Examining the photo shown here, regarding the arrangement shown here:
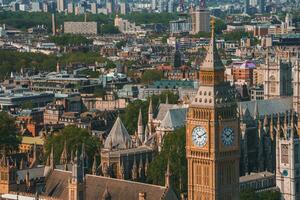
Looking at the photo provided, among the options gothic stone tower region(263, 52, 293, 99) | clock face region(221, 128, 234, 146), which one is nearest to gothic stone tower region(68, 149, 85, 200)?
clock face region(221, 128, 234, 146)

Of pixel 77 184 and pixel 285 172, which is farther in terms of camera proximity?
pixel 285 172

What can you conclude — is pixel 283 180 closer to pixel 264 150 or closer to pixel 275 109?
pixel 264 150

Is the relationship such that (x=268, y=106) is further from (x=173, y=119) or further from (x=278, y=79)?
(x=278, y=79)

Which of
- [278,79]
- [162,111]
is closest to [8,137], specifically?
[162,111]

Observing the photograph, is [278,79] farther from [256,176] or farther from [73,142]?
[256,176]

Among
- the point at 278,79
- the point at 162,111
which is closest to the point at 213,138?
the point at 162,111

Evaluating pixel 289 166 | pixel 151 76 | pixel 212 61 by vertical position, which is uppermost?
pixel 212 61

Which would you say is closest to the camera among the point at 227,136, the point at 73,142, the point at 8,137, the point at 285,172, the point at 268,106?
the point at 227,136

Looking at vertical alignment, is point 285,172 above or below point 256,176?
above

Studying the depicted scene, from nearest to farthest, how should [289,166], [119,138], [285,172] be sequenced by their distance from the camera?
1. [289,166]
2. [285,172]
3. [119,138]
